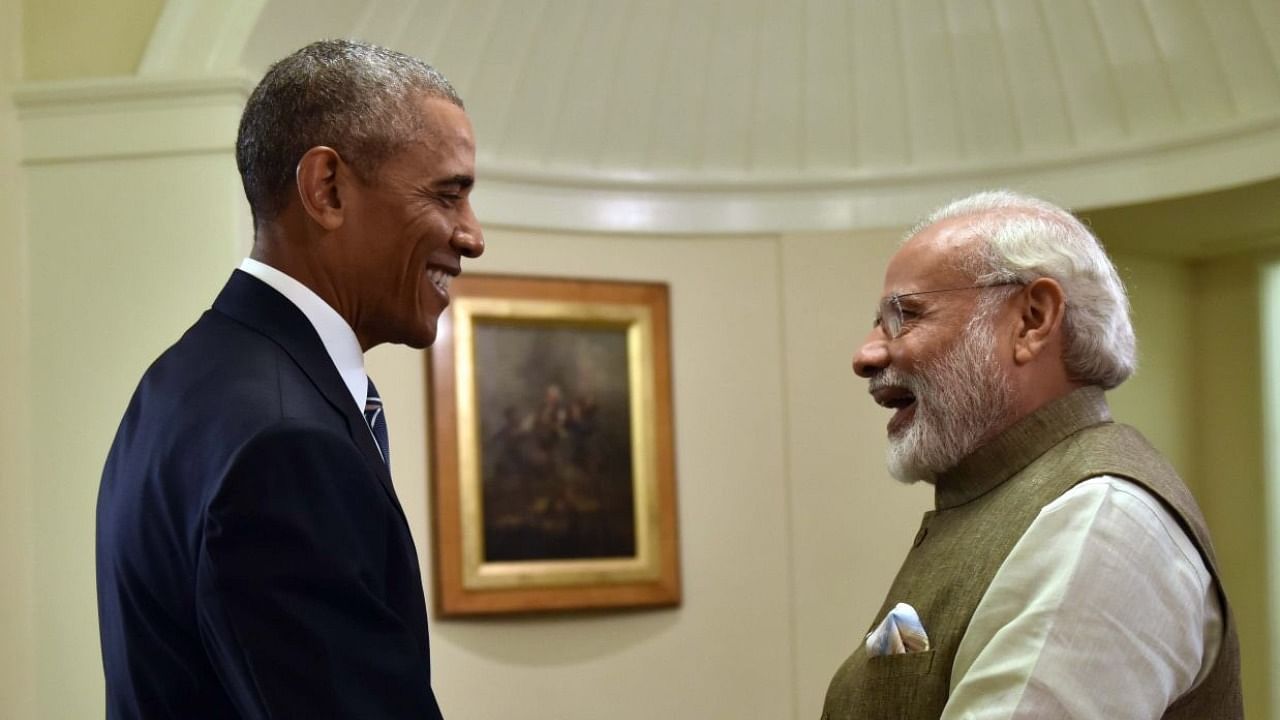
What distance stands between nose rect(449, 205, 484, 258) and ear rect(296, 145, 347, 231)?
6.3 inches

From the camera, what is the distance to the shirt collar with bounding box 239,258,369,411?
1.62 metres

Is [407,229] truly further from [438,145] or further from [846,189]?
[846,189]

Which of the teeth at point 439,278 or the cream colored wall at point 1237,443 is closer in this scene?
the teeth at point 439,278

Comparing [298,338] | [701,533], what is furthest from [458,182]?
[701,533]

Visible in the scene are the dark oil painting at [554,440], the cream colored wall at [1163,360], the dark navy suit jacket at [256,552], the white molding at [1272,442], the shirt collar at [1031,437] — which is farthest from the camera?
the cream colored wall at [1163,360]

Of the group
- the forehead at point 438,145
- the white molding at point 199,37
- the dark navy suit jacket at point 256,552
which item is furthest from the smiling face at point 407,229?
the white molding at point 199,37

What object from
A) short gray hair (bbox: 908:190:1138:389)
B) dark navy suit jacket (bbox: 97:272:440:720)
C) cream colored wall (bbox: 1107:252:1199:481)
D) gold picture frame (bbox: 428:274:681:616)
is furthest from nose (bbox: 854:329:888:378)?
cream colored wall (bbox: 1107:252:1199:481)

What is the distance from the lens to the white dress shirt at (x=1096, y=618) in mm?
2029

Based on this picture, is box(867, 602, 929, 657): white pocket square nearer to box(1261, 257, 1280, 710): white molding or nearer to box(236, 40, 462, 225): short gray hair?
box(236, 40, 462, 225): short gray hair

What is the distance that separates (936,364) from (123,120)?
Result: 2.43m

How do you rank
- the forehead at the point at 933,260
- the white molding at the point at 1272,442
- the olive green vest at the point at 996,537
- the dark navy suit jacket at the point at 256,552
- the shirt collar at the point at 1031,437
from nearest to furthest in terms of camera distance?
the dark navy suit jacket at the point at 256,552
the olive green vest at the point at 996,537
the shirt collar at the point at 1031,437
the forehead at the point at 933,260
the white molding at the point at 1272,442

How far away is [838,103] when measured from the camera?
18.8ft

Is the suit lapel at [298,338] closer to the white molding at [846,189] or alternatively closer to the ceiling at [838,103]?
the ceiling at [838,103]

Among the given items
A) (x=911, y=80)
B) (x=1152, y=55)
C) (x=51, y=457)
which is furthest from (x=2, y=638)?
(x=1152, y=55)
